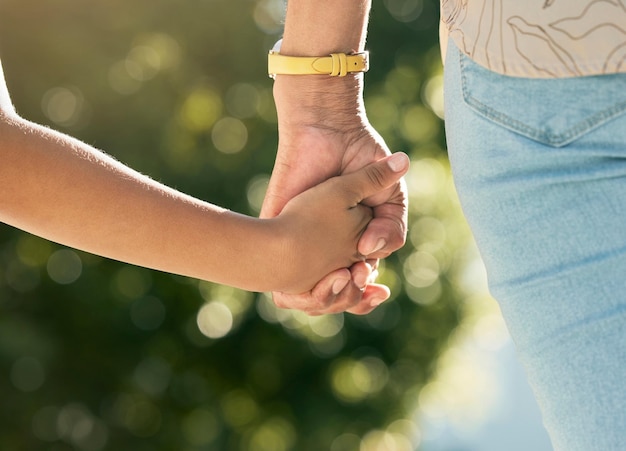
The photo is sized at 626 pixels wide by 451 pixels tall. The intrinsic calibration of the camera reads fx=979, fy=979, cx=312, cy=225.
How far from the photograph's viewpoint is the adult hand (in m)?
1.79

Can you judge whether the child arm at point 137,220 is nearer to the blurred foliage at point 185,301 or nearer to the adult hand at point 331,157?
the adult hand at point 331,157

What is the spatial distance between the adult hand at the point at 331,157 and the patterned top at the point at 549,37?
638mm

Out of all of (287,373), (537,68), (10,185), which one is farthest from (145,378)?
(537,68)

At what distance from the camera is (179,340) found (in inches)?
183

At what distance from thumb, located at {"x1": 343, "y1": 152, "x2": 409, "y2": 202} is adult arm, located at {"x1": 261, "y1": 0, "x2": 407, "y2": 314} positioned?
0.24 ft

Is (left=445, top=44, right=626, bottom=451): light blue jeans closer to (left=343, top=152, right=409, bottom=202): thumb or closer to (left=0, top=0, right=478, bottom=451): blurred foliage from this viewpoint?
(left=343, top=152, right=409, bottom=202): thumb

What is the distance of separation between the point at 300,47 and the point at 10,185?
668 mm

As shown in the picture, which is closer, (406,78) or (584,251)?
(584,251)

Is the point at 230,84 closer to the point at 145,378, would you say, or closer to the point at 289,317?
the point at 289,317

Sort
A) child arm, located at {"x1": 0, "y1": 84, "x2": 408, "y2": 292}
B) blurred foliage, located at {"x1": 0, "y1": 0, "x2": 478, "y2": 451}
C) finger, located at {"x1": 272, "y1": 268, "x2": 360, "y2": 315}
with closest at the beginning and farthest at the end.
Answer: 1. child arm, located at {"x1": 0, "y1": 84, "x2": 408, "y2": 292}
2. finger, located at {"x1": 272, "y1": 268, "x2": 360, "y2": 315}
3. blurred foliage, located at {"x1": 0, "y1": 0, "x2": 478, "y2": 451}

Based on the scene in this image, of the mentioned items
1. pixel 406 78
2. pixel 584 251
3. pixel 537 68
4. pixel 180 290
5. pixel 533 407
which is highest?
pixel 537 68

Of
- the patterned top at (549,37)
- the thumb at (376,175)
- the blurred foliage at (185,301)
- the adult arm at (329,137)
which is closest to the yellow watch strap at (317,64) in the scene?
the adult arm at (329,137)

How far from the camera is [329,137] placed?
6.02 feet

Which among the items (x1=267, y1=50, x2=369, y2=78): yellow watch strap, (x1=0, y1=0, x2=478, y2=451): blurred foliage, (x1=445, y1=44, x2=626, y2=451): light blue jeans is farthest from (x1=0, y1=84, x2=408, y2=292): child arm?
(x1=0, y1=0, x2=478, y2=451): blurred foliage
